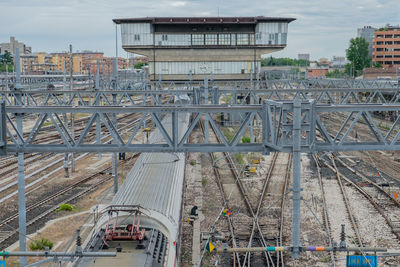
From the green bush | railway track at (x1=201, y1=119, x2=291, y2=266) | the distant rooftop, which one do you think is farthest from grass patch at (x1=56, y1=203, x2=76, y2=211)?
the distant rooftop

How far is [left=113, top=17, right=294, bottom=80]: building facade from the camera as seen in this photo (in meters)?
48.3

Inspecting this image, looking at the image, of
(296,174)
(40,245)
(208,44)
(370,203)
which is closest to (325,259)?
(296,174)

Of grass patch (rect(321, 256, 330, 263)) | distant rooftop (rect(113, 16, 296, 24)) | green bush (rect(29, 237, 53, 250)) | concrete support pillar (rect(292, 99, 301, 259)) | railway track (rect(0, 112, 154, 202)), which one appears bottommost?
green bush (rect(29, 237, 53, 250))

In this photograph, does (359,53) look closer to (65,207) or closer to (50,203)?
(50,203)

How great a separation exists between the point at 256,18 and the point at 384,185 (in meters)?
29.7

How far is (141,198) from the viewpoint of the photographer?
12.3 meters

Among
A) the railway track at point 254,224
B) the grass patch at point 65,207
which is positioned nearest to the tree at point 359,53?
the railway track at point 254,224

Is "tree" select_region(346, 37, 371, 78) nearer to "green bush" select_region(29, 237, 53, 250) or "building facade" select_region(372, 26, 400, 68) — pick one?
"building facade" select_region(372, 26, 400, 68)

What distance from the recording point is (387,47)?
3836 inches

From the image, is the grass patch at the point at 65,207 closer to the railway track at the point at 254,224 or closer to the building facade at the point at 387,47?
the railway track at the point at 254,224

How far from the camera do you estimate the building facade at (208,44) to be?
48281 mm

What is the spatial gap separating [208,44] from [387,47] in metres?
59.9

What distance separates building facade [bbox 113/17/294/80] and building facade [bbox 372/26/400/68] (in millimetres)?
54466

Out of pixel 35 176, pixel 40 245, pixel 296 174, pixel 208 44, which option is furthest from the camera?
pixel 208 44
